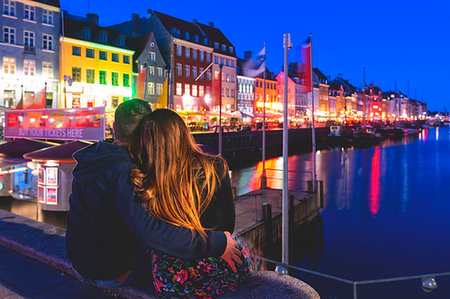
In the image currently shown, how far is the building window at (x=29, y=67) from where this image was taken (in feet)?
133

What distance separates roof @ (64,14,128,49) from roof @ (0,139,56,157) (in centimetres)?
3088

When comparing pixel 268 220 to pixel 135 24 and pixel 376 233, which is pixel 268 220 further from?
pixel 135 24

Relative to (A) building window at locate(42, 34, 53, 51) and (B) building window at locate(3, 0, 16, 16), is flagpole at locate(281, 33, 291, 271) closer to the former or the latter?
(B) building window at locate(3, 0, 16, 16)

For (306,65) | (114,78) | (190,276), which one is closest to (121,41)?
(114,78)

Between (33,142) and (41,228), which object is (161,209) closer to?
(41,228)

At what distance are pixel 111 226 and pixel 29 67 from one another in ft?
143

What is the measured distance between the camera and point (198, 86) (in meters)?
61.1

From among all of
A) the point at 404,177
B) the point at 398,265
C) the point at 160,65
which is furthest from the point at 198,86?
the point at 398,265

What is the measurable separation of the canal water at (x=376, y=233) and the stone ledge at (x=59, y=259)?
509cm

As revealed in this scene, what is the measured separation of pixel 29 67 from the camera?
1603 inches

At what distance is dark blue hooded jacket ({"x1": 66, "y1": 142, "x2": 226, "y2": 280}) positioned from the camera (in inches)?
84.7

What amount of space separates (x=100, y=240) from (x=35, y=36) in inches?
1767

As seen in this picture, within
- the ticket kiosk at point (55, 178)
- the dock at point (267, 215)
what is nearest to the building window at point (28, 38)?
the ticket kiosk at point (55, 178)

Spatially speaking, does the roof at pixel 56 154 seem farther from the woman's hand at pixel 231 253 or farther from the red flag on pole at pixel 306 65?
the woman's hand at pixel 231 253
